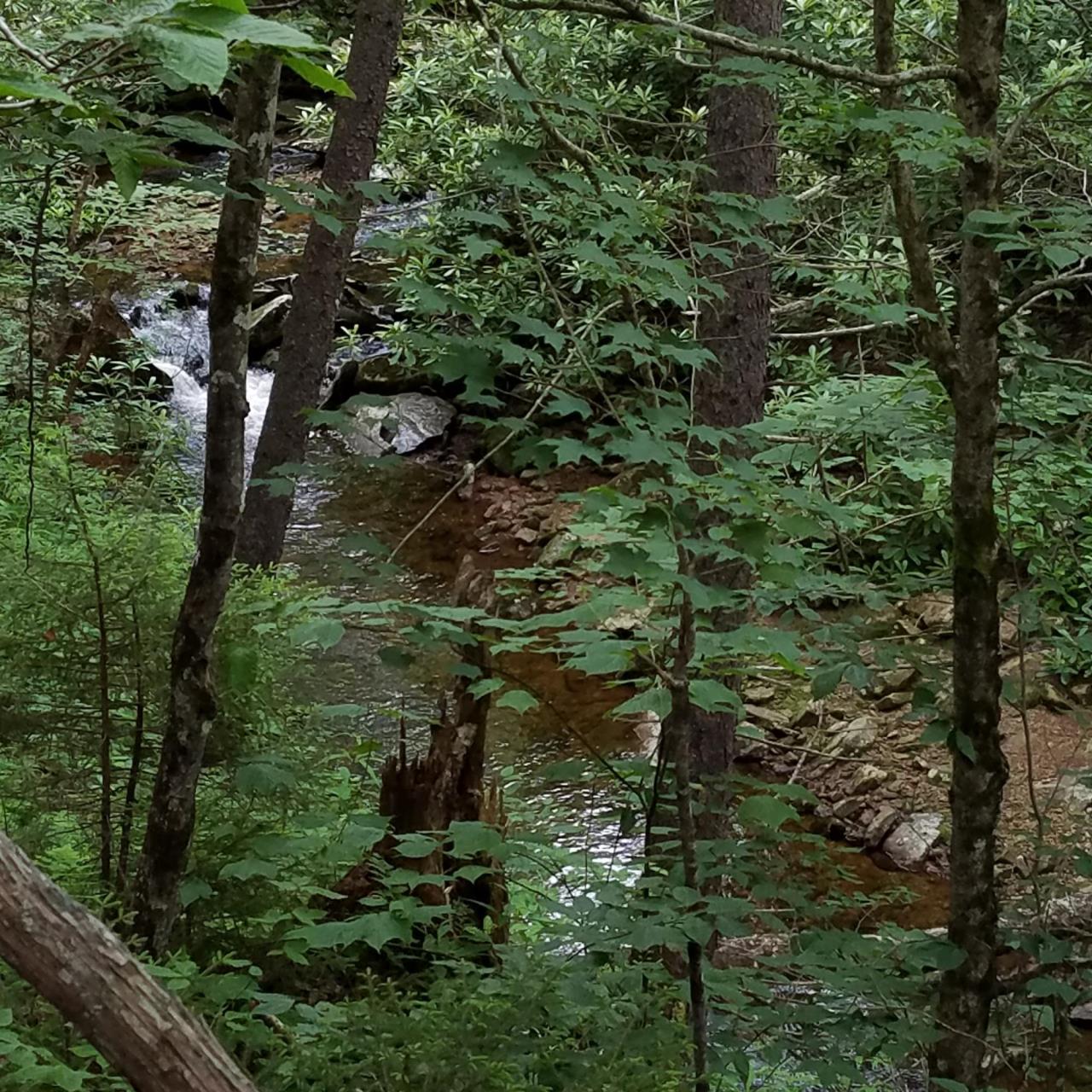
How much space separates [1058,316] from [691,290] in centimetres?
693

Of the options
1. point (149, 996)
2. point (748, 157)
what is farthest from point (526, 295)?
point (149, 996)

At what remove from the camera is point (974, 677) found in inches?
92.7

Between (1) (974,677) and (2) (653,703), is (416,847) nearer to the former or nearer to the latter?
(2) (653,703)

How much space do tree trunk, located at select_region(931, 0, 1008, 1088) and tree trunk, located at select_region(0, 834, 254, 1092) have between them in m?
1.58

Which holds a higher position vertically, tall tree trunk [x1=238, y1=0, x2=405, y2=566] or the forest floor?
tall tree trunk [x1=238, y1=0, x2=405, y2=566]

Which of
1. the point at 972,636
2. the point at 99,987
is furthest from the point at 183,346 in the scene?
the point at 99,987

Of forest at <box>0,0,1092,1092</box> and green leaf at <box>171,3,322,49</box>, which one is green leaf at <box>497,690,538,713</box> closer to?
forest at <box>0,0,1092,1092</box>

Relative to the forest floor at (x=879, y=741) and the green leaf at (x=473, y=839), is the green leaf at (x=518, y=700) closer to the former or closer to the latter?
the green leaf at (x=473, y=839)

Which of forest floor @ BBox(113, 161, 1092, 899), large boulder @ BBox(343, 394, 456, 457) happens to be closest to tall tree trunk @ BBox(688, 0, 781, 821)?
forest floor @ BBox(113, 161, 1092, 899)

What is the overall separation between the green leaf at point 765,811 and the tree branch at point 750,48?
4.77 feet

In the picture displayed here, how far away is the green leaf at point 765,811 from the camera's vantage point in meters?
2.29

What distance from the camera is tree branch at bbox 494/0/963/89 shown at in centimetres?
216

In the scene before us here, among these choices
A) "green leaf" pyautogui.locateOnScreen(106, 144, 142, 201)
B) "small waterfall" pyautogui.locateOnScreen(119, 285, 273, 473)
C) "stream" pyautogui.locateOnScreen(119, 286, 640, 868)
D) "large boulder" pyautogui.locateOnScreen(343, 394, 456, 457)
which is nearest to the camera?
"green leaf" pyautogui.locateOnScreen(106, 144, 142, 201)

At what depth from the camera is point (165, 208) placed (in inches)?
456
